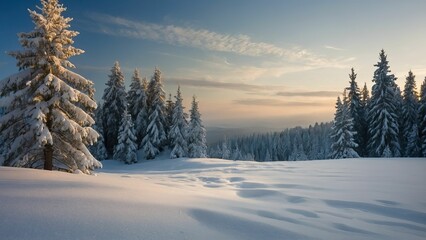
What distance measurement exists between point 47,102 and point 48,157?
2.68m

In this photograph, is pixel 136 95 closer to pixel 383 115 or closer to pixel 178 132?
A: pixel 178 132

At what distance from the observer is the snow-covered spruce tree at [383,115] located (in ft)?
114

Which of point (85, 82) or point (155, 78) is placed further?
point (155, 78)

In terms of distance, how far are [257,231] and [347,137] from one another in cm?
3807

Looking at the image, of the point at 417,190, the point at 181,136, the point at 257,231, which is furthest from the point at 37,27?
the point at 181,136

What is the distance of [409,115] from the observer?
126ft

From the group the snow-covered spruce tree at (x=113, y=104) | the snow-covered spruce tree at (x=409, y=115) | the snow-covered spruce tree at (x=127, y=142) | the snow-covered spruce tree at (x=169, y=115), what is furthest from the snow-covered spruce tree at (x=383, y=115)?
the snow-covered spruce tree at (x=113, y=104)

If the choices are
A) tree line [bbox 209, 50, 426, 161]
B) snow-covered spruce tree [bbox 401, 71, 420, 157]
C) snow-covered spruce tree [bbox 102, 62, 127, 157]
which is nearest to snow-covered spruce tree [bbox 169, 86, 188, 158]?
snow-covered spruce tree [bbox 102, 62, 127, 157]

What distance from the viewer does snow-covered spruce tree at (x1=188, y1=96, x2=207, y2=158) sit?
42.8 meters

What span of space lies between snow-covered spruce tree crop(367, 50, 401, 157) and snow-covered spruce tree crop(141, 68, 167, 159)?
1177 inches

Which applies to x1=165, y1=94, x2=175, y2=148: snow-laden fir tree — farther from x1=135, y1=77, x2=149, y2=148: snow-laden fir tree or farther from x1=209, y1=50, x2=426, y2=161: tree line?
x1=209, y1=50, x2=426, y2=161: tree line

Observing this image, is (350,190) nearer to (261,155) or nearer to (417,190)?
(417,190)

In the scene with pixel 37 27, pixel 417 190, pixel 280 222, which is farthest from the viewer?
pixel 37 27

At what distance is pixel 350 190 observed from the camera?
974cm
